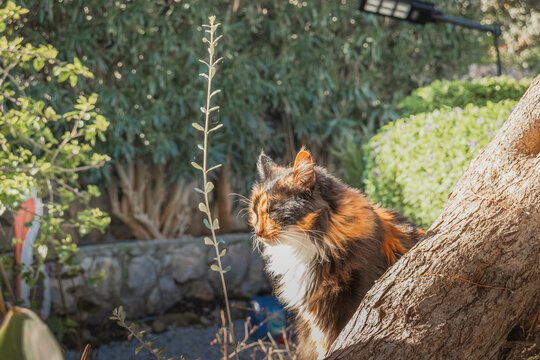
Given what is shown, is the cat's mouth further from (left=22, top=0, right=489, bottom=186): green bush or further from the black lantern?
(left=22, top=0, right=489, bottom=186): green bush

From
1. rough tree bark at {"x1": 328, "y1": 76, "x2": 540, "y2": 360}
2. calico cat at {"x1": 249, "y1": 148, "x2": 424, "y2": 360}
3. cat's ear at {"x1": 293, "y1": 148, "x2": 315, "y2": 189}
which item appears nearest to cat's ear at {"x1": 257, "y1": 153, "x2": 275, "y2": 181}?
calico cat at {"x1": 249, "y1": 148, "x2": 424, "y2": 360}

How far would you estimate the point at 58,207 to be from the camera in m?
3.58

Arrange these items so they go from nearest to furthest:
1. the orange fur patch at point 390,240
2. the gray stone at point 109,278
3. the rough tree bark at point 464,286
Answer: the rough tree bark at point 464,286
the orange fur patch at point 390,240
the gray stone at point 109,278

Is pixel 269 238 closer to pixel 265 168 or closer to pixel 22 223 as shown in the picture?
pixel 265 168

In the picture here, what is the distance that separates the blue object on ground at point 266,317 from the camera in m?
4.79

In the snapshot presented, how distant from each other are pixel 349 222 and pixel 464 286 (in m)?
0.51

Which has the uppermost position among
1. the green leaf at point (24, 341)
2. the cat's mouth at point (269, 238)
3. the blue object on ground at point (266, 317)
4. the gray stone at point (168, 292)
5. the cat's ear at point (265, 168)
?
the cat's ear at point (265, 168)

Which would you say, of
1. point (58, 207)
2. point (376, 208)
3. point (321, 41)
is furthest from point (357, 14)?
point (376, 208)

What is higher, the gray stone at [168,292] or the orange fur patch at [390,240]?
the orange fur patch at [390,240]

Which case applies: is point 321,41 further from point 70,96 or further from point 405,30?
point 70,96

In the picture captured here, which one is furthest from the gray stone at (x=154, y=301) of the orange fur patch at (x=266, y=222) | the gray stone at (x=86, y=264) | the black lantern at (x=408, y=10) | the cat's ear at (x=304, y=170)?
the cat's ear at (x=304, y=170)

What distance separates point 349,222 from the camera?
185cm

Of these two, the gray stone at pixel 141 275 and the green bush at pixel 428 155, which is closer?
the green bush at pixel 428 155

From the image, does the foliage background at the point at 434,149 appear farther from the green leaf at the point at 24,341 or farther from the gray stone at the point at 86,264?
the green leaf at the point at 24,341
